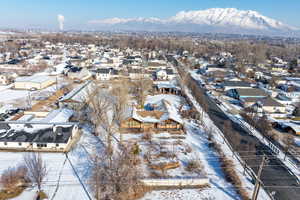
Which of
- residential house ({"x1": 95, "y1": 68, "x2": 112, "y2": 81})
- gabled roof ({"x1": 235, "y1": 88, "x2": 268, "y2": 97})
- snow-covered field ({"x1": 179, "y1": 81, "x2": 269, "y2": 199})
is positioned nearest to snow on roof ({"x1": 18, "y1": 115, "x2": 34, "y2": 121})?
snow-covered field ({"x1": 179, "y1": 81, "x2": 269, "y2": 199})

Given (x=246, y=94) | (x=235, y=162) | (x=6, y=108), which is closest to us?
(x=235, y=162)

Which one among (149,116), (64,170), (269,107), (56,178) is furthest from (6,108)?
(269,107)

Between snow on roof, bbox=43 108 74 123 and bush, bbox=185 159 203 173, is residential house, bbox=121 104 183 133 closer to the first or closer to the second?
bush, bbox=185 159 203 173

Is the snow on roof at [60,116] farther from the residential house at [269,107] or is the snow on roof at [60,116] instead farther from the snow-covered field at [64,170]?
the residential house at [269,107]

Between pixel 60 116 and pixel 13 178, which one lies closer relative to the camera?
pixel 13 178

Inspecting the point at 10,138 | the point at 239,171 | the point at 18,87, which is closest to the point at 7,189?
the point at 10,138

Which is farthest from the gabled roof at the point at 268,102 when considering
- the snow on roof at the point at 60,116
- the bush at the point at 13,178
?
the bush at the point at 13,178

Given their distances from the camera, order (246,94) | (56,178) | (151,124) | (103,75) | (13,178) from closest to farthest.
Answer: (13,178) < (56,178) < (151,124) < (246,94) < (103,75)

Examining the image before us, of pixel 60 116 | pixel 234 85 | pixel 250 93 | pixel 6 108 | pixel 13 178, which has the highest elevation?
pixel 234 85

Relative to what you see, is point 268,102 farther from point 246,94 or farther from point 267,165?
point 267,165
